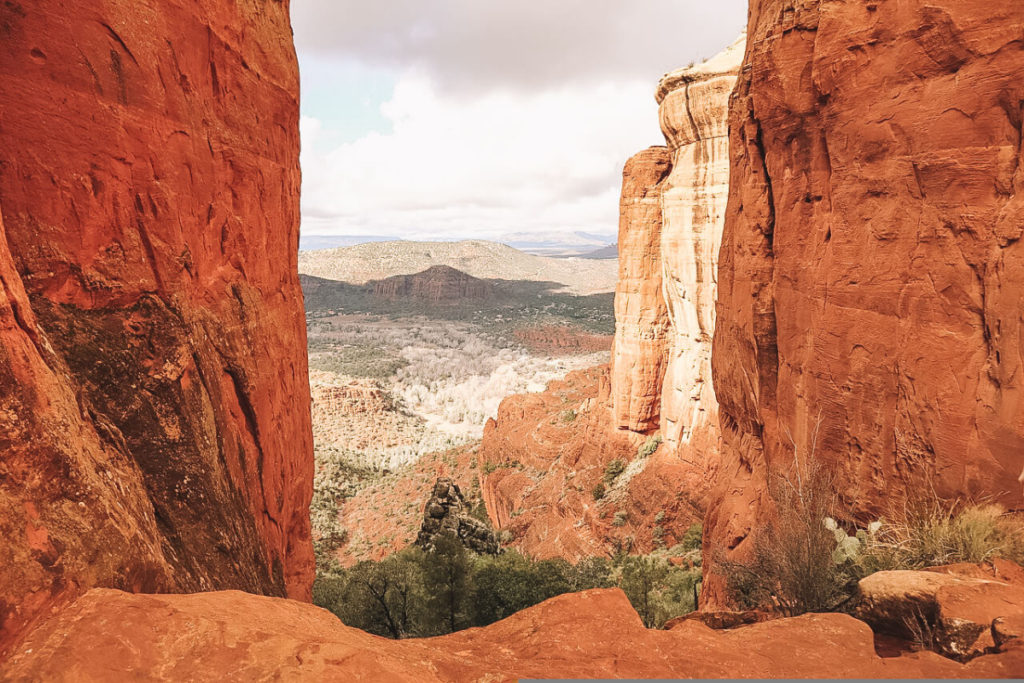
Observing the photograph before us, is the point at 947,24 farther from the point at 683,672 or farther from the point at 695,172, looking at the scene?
the point at 695,172

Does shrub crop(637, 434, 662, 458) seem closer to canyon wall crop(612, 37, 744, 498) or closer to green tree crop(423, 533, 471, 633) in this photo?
A: canyon wall crop(612, 37, 744, 498)

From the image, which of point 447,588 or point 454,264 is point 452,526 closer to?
point 447,588

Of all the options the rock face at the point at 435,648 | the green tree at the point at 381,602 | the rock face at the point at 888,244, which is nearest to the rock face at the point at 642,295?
the green tree at the point at 381,602

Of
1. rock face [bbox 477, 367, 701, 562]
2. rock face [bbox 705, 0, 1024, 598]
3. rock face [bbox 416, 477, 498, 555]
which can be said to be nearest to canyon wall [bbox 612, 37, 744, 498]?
rock face [bbox 477, 367, 701, 562]

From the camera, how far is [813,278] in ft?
26.6

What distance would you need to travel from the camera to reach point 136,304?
6.27 metres

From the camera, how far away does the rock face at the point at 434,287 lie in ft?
390

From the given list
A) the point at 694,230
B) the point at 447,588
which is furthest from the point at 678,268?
the point at 447,588

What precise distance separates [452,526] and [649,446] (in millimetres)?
10381

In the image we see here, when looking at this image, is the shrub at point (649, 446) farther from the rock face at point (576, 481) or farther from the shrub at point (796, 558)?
the shrub at point (796, 558)

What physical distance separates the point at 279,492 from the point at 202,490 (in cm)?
318

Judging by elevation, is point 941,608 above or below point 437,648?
above

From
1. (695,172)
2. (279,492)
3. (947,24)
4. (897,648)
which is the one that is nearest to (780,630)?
(897,648)

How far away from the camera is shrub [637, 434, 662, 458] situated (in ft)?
85.3
